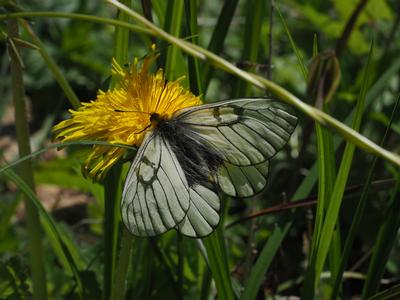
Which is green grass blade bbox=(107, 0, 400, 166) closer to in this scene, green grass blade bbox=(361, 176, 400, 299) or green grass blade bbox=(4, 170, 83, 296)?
green grass blade bbox=(361, 176, 400, 299)

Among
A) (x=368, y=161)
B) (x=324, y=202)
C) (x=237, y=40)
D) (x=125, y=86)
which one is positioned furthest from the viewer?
(x=237, y=40)

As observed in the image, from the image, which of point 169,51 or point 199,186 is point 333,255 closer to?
point 199,186

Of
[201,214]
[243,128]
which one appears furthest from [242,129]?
[201,214]

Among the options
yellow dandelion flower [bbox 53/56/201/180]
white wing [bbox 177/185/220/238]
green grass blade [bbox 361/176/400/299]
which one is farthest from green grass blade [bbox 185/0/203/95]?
green grass blade [bbox 361/176/400/299]

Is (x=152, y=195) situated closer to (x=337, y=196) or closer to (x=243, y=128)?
(x=243, y=128)

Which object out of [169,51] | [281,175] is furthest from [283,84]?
[169,51]

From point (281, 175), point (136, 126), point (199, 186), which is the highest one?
point (136, 126)
